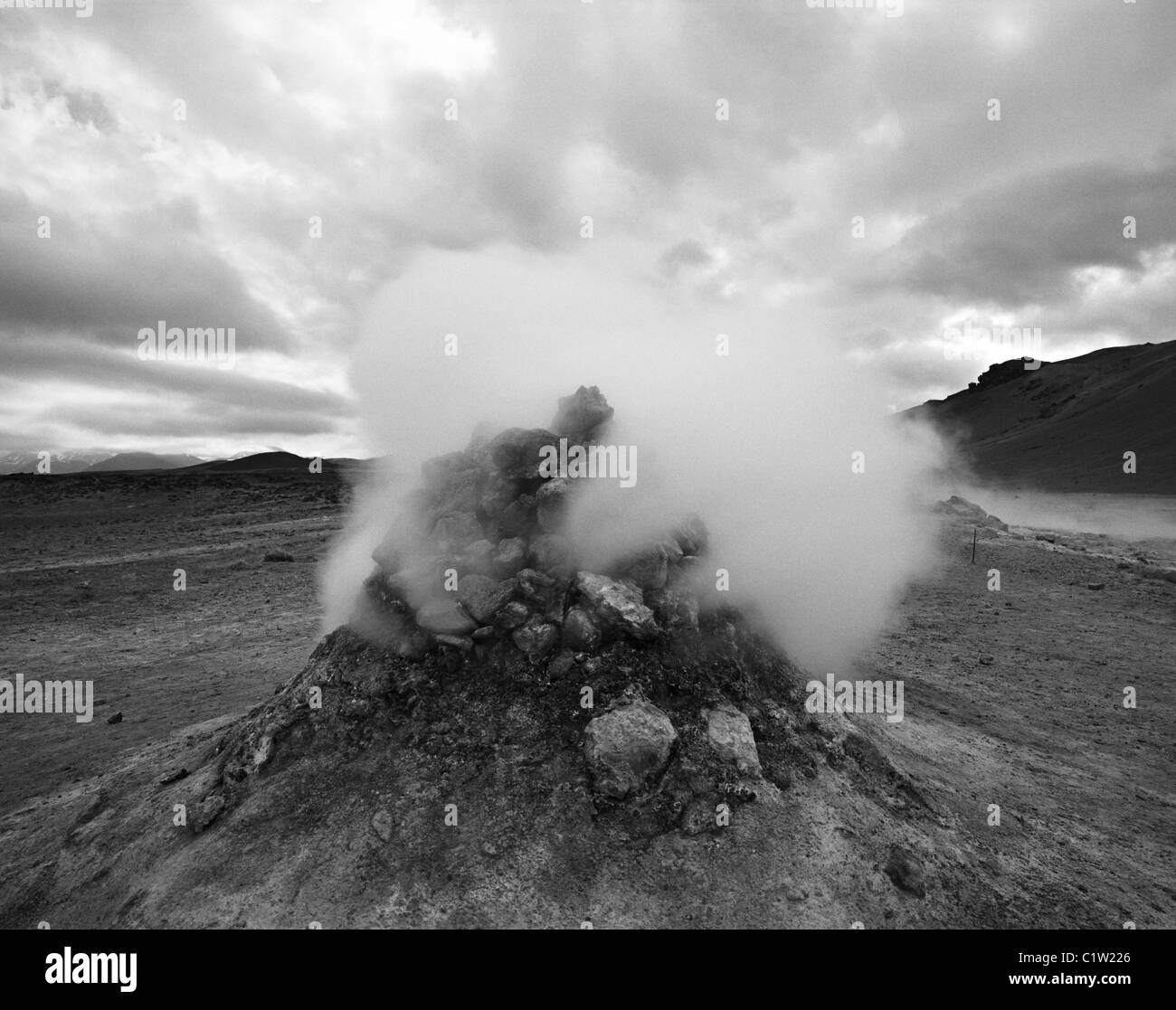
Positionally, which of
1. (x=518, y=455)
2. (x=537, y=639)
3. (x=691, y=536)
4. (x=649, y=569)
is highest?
(x=518, y=455)

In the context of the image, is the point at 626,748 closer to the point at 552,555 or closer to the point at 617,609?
the point at 617,609

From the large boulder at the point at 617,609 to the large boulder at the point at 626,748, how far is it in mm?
684

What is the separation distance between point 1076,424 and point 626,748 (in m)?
98.1

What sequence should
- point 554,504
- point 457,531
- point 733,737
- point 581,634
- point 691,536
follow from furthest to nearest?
point 691,536 < point 457,531 < point 554,504 < point 581,634 < point 733,737

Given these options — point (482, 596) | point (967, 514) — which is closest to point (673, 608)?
point (482, 596)

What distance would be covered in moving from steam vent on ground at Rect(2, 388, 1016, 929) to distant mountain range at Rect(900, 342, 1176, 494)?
5893cm

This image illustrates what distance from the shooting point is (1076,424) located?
79625 mm

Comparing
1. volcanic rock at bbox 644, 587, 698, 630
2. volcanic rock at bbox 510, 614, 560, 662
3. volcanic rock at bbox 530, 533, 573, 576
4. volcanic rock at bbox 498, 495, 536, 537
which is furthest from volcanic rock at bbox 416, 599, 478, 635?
volcanic rock at bbox 644, 587, 698, 630

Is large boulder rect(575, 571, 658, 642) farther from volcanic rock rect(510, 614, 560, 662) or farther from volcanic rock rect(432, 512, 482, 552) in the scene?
volcanic rock rect(432, 512, 482, 552)

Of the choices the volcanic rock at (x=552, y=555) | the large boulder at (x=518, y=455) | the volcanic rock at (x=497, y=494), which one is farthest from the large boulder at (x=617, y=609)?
the large boulder at (x=518, y=455)

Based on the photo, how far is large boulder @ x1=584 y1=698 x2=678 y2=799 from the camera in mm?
4797

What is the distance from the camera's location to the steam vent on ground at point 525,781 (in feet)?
14.4

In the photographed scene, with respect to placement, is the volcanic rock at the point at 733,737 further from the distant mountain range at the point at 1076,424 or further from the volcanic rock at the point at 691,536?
the distant mountain range at the point at 1076,424

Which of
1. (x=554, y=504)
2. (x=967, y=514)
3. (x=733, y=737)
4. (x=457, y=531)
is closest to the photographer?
(x=733, y=737)
